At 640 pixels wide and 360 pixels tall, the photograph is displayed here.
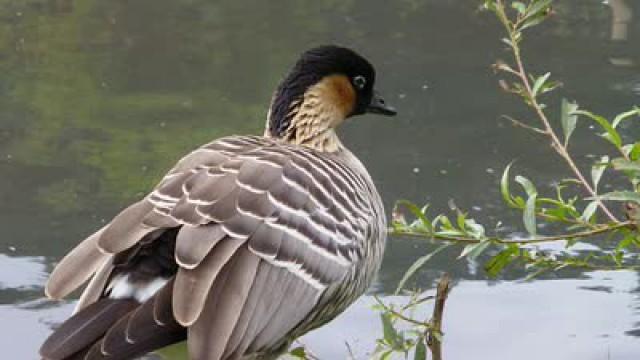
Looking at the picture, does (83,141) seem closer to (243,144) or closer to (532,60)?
(532,60)

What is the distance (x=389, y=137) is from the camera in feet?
21.3

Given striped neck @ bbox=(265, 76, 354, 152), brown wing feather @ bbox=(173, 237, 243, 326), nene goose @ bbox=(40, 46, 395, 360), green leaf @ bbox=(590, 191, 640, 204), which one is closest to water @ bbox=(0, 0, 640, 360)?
striped neck @ bbox=(265, 76, 354, 152)

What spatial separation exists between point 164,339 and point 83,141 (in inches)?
142

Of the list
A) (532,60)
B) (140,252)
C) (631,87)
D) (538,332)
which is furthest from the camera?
(532,60)

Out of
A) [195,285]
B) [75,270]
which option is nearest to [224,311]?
[195,285]

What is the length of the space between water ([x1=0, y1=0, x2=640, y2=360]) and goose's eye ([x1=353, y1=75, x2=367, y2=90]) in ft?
3.84

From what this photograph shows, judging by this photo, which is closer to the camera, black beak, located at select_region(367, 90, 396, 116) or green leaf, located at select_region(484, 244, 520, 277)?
green leaf, located at select_region(484, 244, 520, 277)

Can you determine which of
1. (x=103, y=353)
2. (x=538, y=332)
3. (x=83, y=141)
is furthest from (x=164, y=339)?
(x=83, y=141)

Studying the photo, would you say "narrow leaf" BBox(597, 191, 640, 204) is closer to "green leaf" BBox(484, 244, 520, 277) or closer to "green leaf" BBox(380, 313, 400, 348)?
"green leaf" BBox(484, 244, 520, 277)

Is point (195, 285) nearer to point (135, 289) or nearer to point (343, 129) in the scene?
point (135, 289)

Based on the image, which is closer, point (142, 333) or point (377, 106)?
point (142, 333)

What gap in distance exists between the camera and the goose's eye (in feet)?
13.1

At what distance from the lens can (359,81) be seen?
13.1 ft

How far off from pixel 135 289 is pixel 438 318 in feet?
2.27
